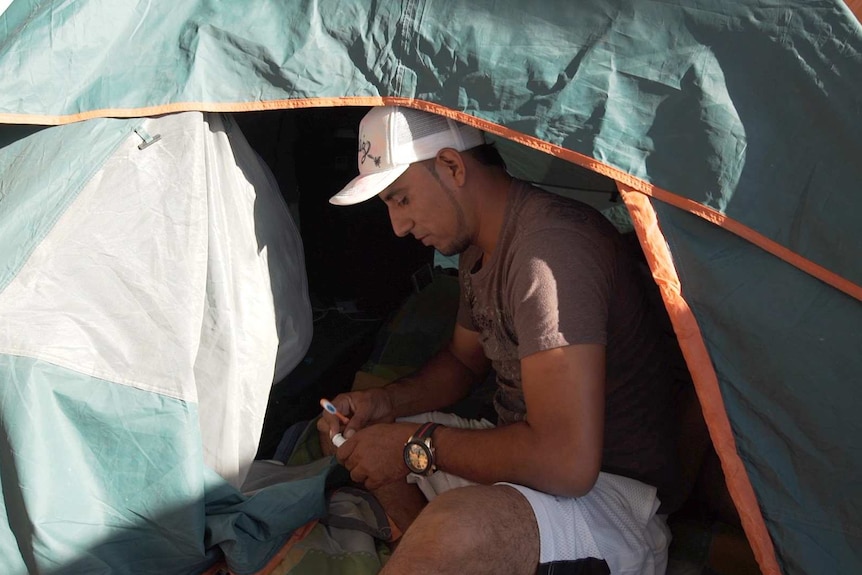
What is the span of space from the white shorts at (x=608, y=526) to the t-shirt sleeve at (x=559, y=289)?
256 millimetres

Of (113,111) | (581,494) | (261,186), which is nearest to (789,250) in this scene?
(581,494)

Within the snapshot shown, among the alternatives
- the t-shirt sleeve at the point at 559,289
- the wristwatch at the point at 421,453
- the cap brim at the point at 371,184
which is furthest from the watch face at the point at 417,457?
the cap brim at the point at 371,184

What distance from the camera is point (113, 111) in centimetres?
137

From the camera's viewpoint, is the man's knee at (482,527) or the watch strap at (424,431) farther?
the watch strap at (424,431)

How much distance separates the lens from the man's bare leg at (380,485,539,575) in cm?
118

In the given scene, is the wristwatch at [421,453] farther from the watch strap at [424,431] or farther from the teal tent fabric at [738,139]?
the teal tent fabric at [738,139]

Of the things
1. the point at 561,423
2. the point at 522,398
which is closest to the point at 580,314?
the point at 561,423

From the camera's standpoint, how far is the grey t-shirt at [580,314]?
1.24m

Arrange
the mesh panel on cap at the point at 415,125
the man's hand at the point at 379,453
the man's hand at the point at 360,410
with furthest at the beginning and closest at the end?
the man's hand at the point at 360,410
the man's hand at the point at 379,453
the mesh panel on cap at the point at 415,125

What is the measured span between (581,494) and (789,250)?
18.4 inches

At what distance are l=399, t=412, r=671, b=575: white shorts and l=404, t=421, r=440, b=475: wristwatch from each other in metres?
0.18

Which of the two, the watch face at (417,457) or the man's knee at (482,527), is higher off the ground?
the man's knee at (482,527)

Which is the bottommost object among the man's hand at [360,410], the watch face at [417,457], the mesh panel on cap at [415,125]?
the man's hand at [360,410]

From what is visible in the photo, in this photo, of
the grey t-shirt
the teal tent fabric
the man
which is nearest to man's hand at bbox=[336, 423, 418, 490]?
the man
